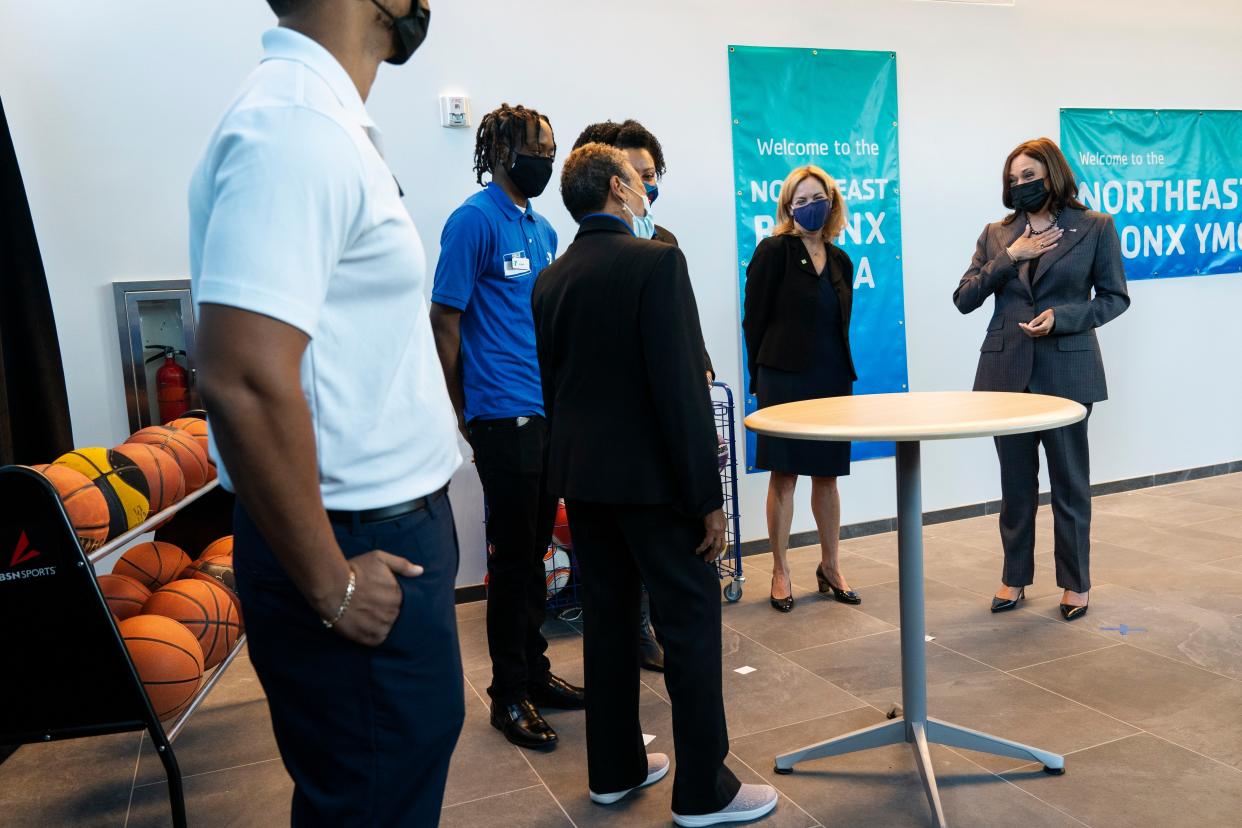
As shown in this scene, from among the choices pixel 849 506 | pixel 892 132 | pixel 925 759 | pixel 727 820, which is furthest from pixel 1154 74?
pixel 727 820

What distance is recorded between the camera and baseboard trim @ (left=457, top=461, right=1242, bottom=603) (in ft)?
15.5

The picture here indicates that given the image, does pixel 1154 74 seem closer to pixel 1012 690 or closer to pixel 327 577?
pixel 1012 690

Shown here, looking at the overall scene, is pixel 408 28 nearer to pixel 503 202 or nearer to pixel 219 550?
pixel 503 202

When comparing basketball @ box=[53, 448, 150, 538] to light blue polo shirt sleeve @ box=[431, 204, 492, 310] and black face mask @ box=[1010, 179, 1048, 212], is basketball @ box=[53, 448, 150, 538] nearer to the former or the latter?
light blue polo shirt sleeve @ box=[431, 204, 492, 310]

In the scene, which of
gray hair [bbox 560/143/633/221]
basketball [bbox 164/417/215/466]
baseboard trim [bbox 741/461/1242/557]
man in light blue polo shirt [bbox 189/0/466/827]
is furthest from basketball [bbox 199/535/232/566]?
baseboard trim [bbox 741/461/1242/557]

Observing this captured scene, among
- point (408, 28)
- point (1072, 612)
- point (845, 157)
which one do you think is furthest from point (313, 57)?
point (845, 157)

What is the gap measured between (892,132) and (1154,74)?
188 centimetres

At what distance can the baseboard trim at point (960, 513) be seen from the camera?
4.73 metres

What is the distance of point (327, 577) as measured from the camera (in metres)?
0.94

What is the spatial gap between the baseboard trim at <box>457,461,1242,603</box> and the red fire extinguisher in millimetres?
1356

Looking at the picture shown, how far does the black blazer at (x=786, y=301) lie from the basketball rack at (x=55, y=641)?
244cm

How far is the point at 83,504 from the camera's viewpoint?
213cm

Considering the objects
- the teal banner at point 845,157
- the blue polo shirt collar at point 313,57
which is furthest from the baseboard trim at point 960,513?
the blue polo shirt collar at point 313,57

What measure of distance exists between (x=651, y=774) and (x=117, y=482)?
1491 millimetres
